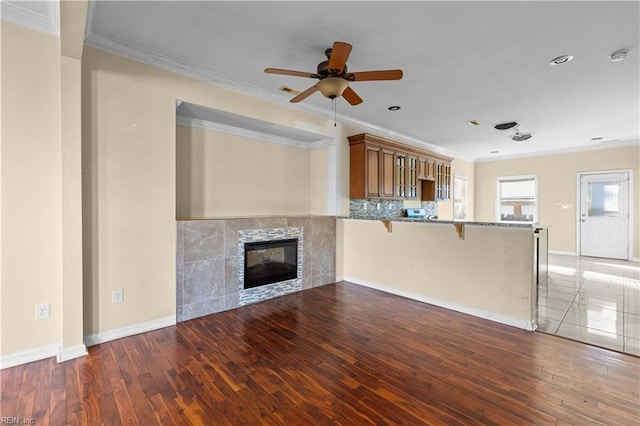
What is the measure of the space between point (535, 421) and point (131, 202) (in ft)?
11.7

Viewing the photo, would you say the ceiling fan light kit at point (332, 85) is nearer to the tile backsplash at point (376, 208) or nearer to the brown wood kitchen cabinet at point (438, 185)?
the tile backsplash at point (376, 208)

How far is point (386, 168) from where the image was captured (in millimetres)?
5434

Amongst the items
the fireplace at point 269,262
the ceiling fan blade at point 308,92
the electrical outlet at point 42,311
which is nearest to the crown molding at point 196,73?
the ceiling fan blade at point 308,92

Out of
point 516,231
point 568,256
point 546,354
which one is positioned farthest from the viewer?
point 568,256

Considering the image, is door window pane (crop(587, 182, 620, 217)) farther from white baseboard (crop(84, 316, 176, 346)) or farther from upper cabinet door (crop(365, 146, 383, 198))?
white baseboard (crop(84, 316, 176, 346))

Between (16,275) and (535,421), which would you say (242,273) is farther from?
(535,421)

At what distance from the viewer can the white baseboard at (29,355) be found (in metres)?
2.31

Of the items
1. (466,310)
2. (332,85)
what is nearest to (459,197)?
(466,310)

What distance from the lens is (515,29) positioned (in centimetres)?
247

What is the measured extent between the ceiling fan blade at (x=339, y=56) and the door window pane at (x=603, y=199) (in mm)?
7847

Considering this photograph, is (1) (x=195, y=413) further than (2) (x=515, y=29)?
No

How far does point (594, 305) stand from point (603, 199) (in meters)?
4.75

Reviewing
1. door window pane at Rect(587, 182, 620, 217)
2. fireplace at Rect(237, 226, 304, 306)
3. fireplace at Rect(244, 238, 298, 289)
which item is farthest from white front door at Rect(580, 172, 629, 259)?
fireplace at Rect(244, 238, 298, 289)

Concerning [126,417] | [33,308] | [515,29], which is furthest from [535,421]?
[33,308]
